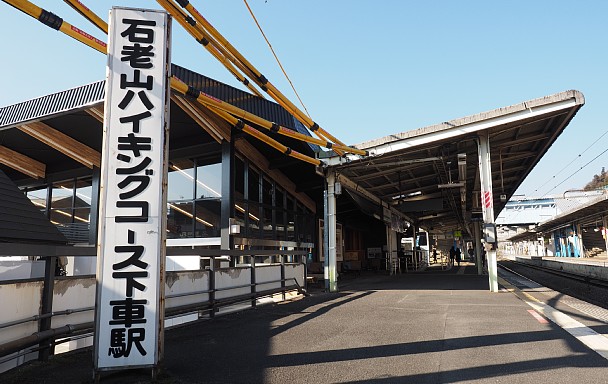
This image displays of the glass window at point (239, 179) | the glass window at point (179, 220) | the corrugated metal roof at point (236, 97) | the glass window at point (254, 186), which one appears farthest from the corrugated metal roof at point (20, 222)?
the glass window at point (254, 186)

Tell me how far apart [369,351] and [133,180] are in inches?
128

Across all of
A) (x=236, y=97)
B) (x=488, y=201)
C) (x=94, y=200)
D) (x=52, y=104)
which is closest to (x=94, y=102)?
(x=52, y=104)

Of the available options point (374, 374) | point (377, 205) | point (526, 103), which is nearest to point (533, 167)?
point (377, 205)

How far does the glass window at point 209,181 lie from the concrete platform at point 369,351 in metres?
5.68

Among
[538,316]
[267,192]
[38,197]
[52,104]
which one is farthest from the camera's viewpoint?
[38,197]

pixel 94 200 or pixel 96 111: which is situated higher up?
pixel 96 111

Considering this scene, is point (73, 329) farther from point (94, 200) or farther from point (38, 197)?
point (38, 197)

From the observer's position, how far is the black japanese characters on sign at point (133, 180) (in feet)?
13.1

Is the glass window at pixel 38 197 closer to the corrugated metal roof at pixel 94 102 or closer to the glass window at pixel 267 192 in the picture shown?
the corrugated metal roof at pixel 94 102

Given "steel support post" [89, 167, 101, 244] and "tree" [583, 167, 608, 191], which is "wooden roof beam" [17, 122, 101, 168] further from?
"tree" [583, 167, 608, 191]

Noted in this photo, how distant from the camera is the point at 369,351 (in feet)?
16.5

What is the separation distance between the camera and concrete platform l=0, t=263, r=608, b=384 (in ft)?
13.3

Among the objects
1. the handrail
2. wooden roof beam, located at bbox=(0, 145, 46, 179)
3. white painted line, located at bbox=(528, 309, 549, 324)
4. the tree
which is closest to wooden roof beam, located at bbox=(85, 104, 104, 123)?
wooden roof beam, located at bbox=(0, 145, 46, 179)

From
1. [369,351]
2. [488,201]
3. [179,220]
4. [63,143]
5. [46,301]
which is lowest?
[369,351]
